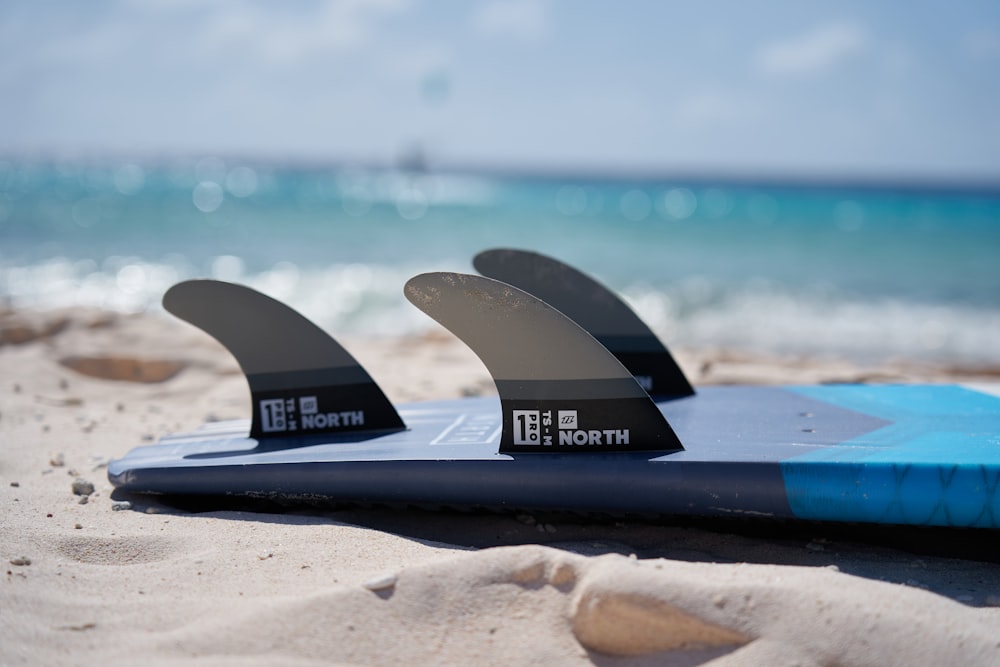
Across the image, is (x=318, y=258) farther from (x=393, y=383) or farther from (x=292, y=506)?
(x=292, y=506)

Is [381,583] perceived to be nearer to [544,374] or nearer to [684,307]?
[544,374]

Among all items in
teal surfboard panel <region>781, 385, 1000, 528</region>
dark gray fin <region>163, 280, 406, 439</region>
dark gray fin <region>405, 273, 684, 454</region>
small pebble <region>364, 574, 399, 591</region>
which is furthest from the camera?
dark gray fin <region>163, 280, 406, 439</region>

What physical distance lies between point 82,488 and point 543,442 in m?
1.55

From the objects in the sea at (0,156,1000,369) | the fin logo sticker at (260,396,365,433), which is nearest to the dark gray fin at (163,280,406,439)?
the fin logo sticker at (260,396,365,433)

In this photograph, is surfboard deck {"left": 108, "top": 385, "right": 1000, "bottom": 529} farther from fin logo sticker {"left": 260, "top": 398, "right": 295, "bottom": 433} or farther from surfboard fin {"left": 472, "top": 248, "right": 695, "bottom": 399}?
surfboard fin {"left": 472, "top": 248, "right": 695, "bottom": 399}

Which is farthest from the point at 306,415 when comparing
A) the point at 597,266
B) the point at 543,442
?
the point at 597,266

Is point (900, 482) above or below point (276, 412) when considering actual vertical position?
below

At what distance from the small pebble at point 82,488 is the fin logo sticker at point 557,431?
144cm

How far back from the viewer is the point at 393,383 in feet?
15.7

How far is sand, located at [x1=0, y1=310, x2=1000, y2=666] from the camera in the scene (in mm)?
1769

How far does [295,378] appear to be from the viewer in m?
2.98

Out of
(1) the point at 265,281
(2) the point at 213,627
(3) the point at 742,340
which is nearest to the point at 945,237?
(3) the point at 742,340

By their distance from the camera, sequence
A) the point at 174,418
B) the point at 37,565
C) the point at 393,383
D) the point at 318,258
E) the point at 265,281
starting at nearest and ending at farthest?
1. the point at 37,565
2. the point at 174,418
3. the point at 393,383
4. the point at 265,281
5. the point at 318,258

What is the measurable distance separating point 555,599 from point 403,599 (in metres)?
0.35
